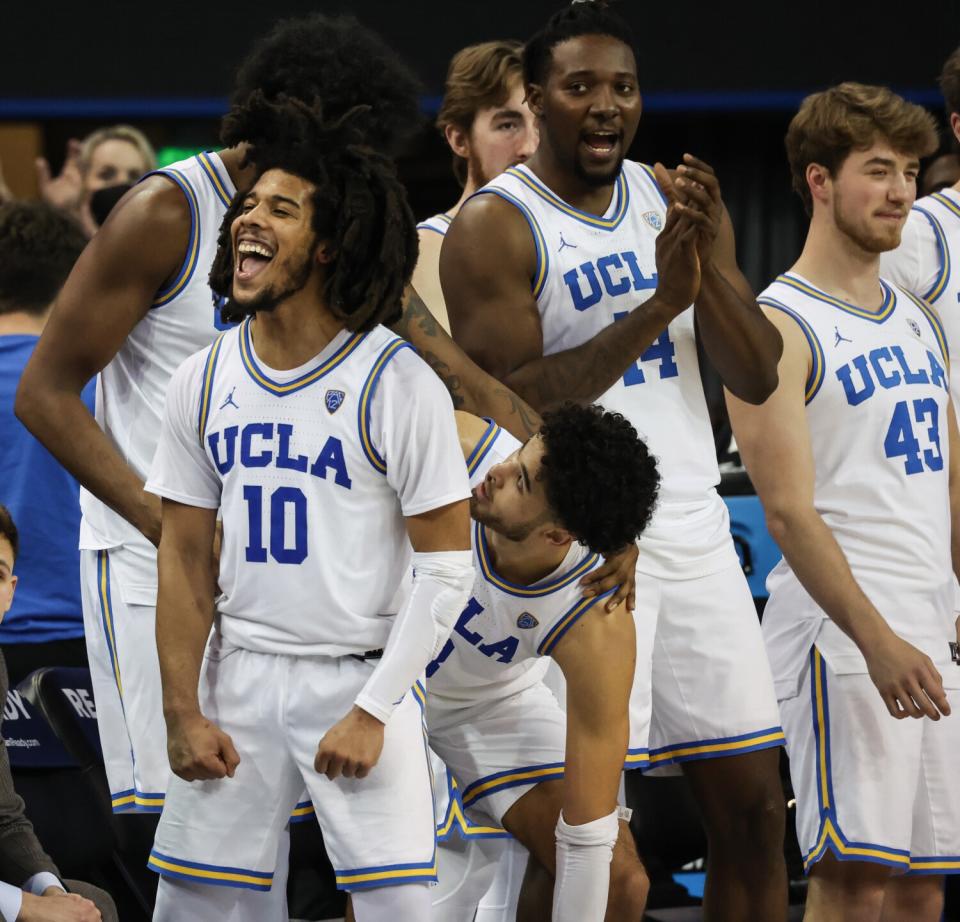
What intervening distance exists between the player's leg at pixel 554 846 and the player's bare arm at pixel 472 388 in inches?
26.1

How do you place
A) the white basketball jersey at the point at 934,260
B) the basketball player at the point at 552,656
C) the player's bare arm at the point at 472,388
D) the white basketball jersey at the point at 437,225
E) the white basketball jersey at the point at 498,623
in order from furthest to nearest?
the white basketball jersey at the point at 437,225 < the white basketball jersey at the point at 934,260 < the player's bare arm at the point at 472,388 < the white basketball jersey at the point at 498,623 < the basketball player at the point at 552,656

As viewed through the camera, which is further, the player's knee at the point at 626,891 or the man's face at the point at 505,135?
the man's face at the point at 505,135

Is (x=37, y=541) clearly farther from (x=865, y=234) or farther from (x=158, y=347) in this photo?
(x=865, y=234)

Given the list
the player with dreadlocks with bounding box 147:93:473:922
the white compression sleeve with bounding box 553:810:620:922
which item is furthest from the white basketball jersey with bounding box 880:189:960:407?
the player with dreadlocks with bounding box 147:93:473:922

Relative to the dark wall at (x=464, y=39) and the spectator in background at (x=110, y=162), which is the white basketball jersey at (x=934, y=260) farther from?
the dark wall at (x=464, y=39)

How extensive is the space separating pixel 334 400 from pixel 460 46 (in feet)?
15.2

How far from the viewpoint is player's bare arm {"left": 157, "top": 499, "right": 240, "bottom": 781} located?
273 cm

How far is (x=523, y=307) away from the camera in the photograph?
3486 millimetres

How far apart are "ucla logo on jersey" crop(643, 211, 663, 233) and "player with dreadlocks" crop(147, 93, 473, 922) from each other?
881mm

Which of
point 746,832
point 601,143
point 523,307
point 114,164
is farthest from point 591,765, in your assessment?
point 114,164

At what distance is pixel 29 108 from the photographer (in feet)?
23.2

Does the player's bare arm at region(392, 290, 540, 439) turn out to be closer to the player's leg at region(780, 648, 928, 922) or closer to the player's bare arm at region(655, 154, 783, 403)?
the player's bare arm at region(655, 154, 783, 403)

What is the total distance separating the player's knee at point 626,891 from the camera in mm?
3197


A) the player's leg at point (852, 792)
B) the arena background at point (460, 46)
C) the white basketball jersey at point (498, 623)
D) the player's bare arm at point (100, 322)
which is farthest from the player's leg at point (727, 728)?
the arena background at point (460, 46)
